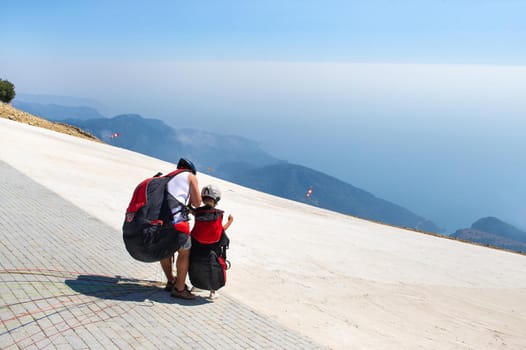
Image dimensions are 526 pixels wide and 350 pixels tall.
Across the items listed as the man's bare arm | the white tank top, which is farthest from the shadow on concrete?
the man's bare arm

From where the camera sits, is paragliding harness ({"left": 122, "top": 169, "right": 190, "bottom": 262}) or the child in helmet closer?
paragliding harness ({"left": 122, "top": 169, "right": 190, "bottom": 262})

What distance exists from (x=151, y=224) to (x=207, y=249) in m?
1.01

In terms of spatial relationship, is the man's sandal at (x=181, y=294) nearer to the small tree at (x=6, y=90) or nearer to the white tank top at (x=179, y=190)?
the white tank top at (x=179, y=190)

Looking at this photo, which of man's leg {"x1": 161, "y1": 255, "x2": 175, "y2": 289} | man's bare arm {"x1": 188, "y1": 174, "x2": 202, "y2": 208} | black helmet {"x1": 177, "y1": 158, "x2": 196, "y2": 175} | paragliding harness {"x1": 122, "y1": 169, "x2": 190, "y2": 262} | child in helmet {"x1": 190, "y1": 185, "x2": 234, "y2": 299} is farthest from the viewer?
man's leg {"x1": 161, "y1": 255, "x2": 175, "y2": 289}

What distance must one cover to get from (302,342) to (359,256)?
29.6 ft

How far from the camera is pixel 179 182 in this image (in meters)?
5.69

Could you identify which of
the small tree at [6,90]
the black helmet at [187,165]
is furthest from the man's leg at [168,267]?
the small tree at [6,90]

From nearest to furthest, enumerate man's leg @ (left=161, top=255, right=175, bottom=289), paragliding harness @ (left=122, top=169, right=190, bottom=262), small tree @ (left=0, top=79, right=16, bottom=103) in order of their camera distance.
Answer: paragliding harness @ (left=122, top=169, right=190, bottom=262) → man's leg @ (left=161, top=255, right=175, bottom=289) → small tree @ (left=0, top=79, right=16, bottom=103)

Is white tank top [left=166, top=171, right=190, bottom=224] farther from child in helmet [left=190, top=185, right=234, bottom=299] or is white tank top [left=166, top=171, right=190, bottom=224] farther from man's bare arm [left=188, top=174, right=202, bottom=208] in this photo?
child in helmet [left=190, top=185, right=234, bottom=299]

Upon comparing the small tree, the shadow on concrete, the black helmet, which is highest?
the small tree

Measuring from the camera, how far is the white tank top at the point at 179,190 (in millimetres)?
5609

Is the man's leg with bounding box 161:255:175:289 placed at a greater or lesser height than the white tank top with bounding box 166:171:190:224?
lesser

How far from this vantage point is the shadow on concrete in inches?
222

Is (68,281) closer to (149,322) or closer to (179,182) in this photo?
(149,322)
